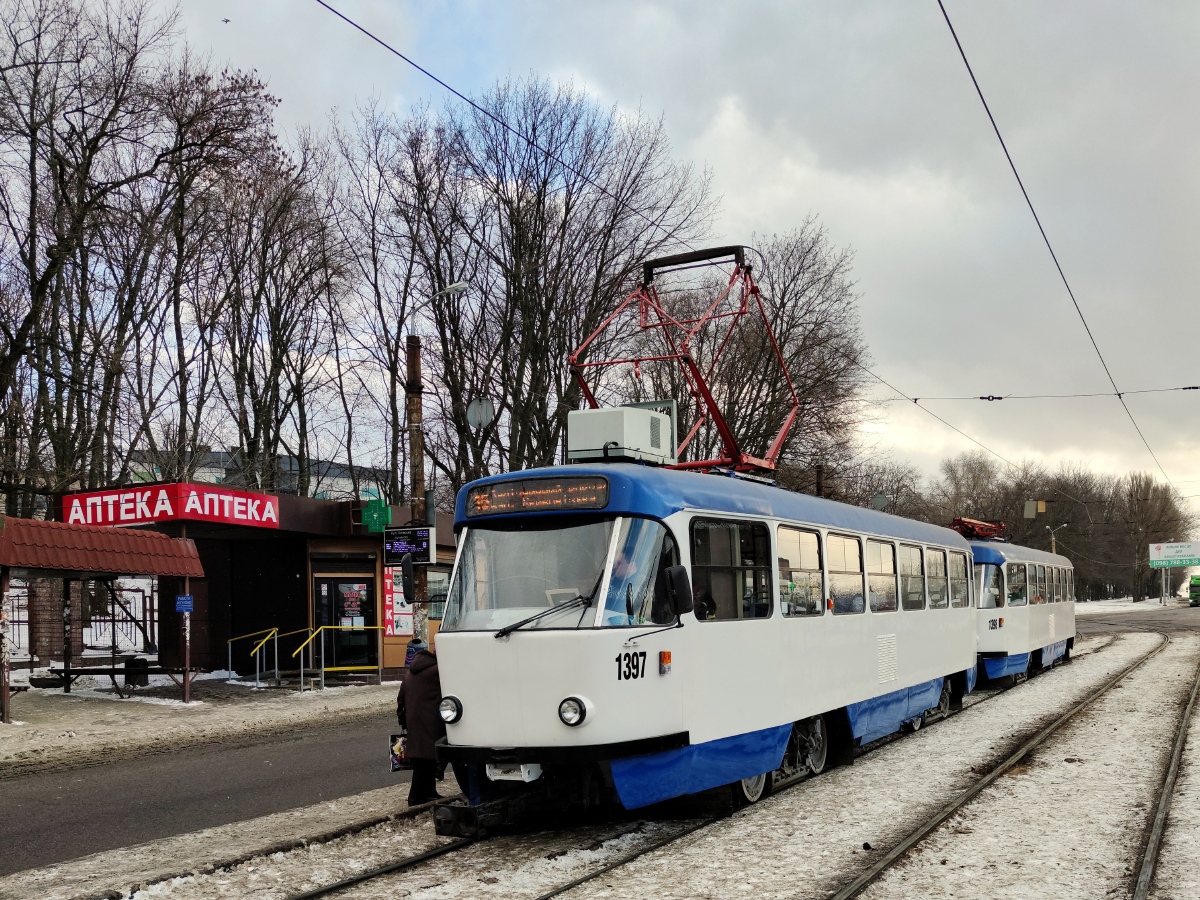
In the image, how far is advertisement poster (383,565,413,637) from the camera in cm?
2373

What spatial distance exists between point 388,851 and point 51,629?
22.9m

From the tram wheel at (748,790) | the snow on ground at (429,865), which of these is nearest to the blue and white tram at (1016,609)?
the tram wheel at (748,790)

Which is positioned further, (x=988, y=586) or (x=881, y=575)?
(x=988, y=586)

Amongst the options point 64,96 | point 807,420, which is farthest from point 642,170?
point 64,96

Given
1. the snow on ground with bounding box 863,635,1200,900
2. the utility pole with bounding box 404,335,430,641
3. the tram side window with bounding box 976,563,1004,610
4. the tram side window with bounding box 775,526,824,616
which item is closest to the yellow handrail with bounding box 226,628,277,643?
the utility pole with bounding box 404,335,430,641

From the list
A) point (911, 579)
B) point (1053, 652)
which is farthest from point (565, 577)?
point (1053, 652)

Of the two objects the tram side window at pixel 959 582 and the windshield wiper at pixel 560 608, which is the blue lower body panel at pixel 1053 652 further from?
the windshield wiper at pixel 560 608

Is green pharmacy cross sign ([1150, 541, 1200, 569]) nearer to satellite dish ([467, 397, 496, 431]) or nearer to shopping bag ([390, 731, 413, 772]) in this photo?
satellite dish ([467, 397, 496, 431])

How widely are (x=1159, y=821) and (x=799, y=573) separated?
132 inches

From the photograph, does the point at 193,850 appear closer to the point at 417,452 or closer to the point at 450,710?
the point at 450,710

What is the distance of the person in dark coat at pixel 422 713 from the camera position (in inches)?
364

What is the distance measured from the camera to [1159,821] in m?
8.42

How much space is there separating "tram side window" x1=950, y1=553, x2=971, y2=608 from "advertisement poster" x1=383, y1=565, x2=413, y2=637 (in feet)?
38.0

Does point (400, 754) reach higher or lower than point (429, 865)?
higher
